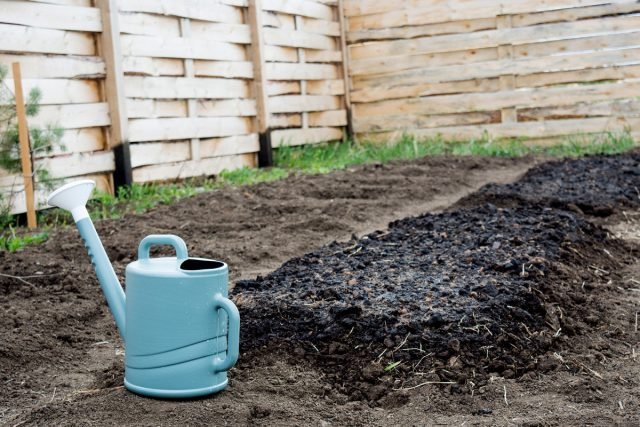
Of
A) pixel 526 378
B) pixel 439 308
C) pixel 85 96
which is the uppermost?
pixel 85 96

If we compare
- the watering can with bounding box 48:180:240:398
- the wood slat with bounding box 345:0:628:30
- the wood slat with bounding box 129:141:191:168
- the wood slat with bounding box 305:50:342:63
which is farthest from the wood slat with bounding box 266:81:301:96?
the watering can with bounding box 48:180:240:398

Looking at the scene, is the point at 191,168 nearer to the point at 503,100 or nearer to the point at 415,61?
the point at 415,61

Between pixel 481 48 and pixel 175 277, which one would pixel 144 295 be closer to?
pixel 175 277

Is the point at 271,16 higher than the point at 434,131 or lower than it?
higher

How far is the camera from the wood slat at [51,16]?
4898mm

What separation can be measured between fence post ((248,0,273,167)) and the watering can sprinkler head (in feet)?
17.2

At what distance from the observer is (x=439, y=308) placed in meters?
2.65

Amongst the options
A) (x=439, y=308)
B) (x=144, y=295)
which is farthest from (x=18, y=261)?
(x=439, y=308)

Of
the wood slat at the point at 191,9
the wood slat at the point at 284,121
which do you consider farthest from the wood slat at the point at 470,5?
the wood slat at the point at 191,9

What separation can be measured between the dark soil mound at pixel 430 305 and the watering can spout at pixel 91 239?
442 millimetres

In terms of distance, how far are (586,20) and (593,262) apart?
17.0 feet

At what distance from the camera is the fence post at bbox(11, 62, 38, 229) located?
15.1 feet

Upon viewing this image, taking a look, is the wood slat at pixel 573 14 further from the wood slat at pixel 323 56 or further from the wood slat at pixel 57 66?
the wood slat at pixel 57 66

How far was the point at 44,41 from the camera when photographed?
5.12m
